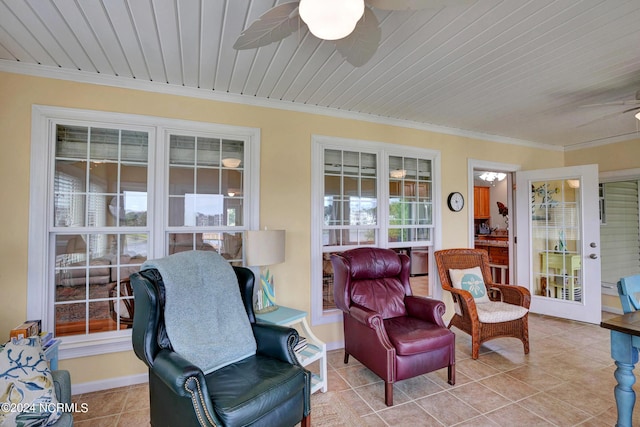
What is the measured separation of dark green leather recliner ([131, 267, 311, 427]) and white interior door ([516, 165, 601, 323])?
4034mm

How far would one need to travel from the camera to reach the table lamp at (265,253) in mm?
2428

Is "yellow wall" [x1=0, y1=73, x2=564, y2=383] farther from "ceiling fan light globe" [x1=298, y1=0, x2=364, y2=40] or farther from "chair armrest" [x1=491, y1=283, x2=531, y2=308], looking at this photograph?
"ceiling fan light globe" [x1=298, y1=0, x2=364, y2=40]

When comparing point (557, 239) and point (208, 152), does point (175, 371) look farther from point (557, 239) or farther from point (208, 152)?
point (557, 239)

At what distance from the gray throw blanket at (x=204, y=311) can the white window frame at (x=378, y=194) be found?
1225mm

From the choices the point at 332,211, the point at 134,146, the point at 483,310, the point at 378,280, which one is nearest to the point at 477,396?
the point at 483,310

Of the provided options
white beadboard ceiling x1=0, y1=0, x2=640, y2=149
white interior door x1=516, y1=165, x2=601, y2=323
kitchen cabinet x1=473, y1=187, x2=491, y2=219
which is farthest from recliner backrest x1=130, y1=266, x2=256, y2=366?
kitchen cabinet x1=473, y1=187, x2=491, y2=219

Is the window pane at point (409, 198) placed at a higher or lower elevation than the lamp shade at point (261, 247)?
higher

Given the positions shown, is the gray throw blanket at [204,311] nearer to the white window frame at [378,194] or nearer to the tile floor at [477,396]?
the tile floor at [477,396]

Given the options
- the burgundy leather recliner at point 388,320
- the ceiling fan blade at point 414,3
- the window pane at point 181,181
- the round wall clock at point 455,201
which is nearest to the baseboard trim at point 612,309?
the round wall clock at point 455,201

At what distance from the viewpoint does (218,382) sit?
65.9 inches

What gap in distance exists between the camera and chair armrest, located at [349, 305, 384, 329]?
7.64 feet

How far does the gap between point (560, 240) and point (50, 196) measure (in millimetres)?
5852

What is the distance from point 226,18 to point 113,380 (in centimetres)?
296

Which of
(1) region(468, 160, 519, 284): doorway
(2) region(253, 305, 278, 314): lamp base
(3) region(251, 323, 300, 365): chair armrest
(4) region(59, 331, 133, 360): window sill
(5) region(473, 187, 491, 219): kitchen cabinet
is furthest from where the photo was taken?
(5) region(473, 187, 491, 219): kitchen cabinet
